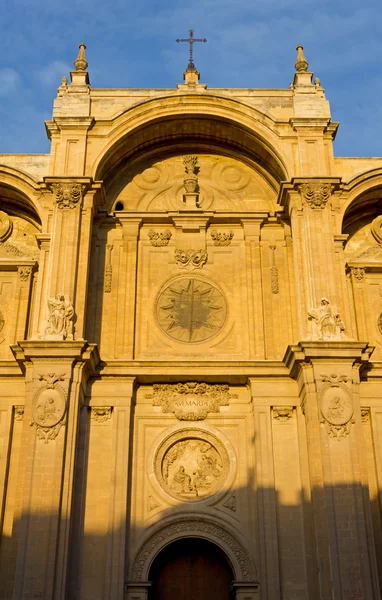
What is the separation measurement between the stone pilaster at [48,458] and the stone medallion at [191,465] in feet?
7.45

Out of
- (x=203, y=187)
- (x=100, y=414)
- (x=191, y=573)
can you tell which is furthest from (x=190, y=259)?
(x=191, y=573)

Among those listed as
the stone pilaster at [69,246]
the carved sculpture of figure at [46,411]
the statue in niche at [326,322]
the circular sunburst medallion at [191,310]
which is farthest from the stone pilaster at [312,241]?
the carved sculpture of figure at [46,411]

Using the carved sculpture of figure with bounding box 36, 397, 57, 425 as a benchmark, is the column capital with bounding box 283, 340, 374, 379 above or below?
above

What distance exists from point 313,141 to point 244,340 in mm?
5135

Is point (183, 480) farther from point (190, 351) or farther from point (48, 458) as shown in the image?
point (48, 458)

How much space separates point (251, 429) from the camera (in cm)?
1806

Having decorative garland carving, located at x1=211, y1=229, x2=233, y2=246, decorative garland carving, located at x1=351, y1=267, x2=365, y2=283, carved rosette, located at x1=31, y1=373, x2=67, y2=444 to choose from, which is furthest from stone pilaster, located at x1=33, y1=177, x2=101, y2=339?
decorative garland carving, located at x1=351, y1=267, x2=365, y2=283

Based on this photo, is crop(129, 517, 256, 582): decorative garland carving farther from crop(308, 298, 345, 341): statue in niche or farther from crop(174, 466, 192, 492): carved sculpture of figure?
crop(308, 298, 345, 341): statue in niche

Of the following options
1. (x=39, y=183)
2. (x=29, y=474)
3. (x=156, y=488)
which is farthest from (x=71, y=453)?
(x=39, y=183)

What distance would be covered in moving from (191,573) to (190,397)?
372 centimetres

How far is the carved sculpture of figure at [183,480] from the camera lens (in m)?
17.6

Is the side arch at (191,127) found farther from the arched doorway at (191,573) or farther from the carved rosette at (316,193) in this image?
the arched doorway at (191,573)

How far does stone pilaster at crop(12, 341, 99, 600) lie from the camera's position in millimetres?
15289

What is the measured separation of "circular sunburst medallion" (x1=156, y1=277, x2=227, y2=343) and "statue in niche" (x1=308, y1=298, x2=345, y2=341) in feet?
8.65
